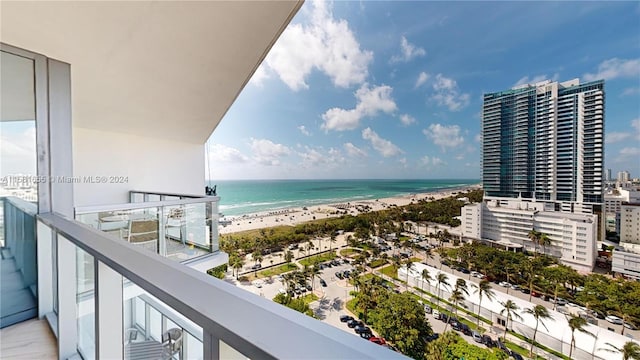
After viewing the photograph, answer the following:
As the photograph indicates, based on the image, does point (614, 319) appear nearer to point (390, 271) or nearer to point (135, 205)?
point (390, 271)

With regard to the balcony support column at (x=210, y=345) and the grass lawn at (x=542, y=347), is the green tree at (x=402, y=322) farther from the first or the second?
the balcony support column at (x=210, y=345)

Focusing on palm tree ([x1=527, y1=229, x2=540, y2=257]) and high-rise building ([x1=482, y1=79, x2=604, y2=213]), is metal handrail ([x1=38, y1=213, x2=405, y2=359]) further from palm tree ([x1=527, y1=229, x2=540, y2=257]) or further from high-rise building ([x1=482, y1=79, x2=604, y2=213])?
palm tree ([x1=527, y1=229, x2=540, y2=257])

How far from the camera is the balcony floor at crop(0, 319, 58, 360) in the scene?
141 centimetres

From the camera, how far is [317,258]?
1215 cm

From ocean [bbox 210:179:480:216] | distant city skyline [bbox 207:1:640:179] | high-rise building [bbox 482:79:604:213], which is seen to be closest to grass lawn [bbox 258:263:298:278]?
ocean [bbox 210:179:480:216]

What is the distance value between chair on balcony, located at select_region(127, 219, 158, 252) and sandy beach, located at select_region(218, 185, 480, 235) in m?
9.95

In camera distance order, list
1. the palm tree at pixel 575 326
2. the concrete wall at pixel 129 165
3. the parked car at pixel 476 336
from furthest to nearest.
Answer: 1. the parked car at pixel 476 336
2. the palm tree at pixel 575 326
3. the concrete wall at pixel 129 165

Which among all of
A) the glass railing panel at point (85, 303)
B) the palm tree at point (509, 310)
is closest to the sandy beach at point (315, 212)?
the palm tree at point (509, 310)

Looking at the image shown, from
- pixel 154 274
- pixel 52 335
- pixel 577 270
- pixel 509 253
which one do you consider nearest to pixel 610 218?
pixel 577 270

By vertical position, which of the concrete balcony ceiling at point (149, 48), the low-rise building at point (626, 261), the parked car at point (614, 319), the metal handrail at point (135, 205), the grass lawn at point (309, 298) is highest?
the concrete balcony ceiling at point (149, 48)

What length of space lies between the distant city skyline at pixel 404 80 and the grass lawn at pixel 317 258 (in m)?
5.90

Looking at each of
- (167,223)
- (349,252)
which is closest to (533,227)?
(349,252)

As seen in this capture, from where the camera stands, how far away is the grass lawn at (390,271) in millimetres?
10188

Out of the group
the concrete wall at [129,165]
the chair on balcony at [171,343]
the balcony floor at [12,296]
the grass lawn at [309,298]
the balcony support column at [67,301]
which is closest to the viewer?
the chair on balcony at [171,343]
